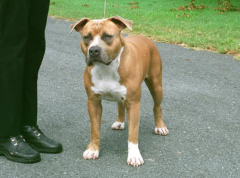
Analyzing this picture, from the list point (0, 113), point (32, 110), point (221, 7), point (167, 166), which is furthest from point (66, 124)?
point (221, 7)

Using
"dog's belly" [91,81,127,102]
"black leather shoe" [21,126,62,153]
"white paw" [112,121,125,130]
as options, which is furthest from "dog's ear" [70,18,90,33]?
"white paw" [112,121,125,130]

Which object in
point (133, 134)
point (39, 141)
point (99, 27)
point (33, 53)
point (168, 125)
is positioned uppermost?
point (99, 27)

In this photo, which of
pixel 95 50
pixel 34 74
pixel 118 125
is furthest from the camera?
pixel 118 125

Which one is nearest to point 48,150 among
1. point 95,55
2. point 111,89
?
point 111,89

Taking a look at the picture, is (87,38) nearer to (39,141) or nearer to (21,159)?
(39,141)

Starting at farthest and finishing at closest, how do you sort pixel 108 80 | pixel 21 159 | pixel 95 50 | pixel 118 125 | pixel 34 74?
pixel 118 125, pixel 34 74, pixel 108 80, pixel 21 159, pixel 95 50

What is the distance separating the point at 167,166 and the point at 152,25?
30.1ft

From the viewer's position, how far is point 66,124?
4.80 m

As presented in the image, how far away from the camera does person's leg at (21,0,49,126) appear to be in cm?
370

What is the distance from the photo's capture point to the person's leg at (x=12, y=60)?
348cm

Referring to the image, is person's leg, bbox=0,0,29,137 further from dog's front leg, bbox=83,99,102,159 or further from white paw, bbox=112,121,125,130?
white paw, bbox=112,121,125,130

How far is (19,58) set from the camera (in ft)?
11.8

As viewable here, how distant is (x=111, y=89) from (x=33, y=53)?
2.73 feet

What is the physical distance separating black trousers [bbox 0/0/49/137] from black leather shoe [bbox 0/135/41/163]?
7 centimetres
